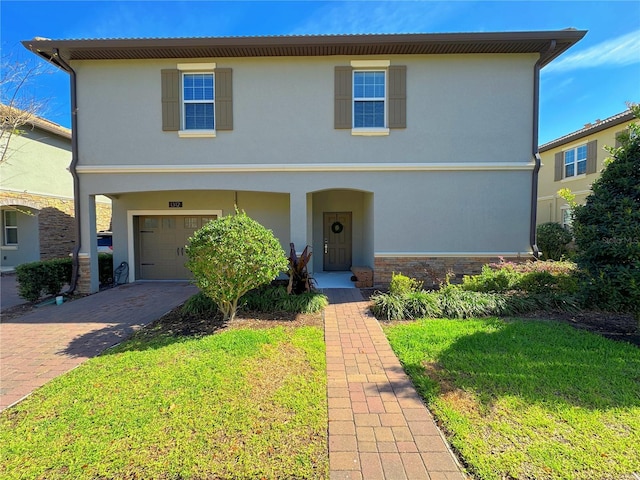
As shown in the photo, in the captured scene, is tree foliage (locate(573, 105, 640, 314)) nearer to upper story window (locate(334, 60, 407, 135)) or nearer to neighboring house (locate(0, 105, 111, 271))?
upper story window (locate(334, 60, 407, 135))

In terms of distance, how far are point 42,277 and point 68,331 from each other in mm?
3399

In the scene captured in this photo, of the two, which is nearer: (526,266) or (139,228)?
(526,266)

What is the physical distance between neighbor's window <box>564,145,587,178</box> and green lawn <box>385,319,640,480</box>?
14.0m

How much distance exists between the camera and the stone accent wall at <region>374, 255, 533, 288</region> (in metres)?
8.34

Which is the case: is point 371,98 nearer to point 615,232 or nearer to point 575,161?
point 615,232

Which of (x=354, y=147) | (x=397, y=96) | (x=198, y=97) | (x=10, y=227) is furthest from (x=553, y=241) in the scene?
(x=10, y=227)

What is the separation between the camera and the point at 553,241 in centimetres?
1218

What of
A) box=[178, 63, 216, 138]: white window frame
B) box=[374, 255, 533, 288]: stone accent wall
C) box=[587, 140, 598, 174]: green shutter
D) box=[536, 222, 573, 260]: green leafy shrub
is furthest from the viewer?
box=[587, 140, 598, 174]: green shutter

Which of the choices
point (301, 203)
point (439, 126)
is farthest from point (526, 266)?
point (301, 203)

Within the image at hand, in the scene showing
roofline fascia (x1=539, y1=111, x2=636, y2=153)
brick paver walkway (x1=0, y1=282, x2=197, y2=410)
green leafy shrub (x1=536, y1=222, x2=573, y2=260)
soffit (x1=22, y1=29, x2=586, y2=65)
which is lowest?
brick paver walkway (x1=0, y1=282, x2=197, y2=410)

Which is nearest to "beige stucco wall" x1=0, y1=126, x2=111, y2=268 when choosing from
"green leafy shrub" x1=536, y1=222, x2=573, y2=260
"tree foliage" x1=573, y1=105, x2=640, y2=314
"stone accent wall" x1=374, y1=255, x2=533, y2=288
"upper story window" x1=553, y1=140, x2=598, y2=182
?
"stone accent wall" x1=374, y1=255, x2=533, y2=288

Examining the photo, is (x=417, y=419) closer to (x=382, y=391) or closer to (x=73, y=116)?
(x=382, y=391)

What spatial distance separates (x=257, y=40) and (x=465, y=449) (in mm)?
8927

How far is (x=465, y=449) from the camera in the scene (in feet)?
8.13
